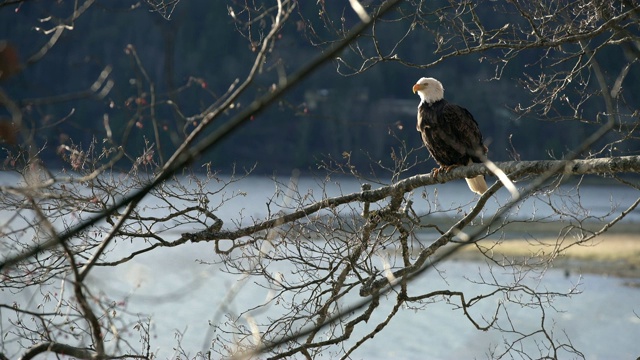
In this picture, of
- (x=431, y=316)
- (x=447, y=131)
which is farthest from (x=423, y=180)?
(x=431, y=316)

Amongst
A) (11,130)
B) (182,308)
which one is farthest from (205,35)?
(11,130)

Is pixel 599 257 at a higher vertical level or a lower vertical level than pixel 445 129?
higher

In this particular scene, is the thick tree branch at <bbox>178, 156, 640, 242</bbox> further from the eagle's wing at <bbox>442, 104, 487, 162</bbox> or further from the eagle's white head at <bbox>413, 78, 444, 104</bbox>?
the eagle's white head at <bbox>413, 78, 444, 104</bbox>

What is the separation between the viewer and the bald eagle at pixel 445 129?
220 inches

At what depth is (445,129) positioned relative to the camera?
575cm

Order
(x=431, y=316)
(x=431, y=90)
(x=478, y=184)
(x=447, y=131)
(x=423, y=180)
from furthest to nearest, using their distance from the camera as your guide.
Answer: (x=431, y=316)
(x=431, y=90)
(x=447, y=131)
(x=478, y=184)
(x=423, y=180)

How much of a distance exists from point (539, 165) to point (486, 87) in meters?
34.7

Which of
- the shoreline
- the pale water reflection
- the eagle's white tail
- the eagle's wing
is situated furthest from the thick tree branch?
the shoreline

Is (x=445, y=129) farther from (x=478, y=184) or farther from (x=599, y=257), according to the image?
(x=599, y=257)

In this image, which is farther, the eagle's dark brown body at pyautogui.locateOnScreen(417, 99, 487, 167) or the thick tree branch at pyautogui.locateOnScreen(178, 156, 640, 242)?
the eagle's dark brown body at pyautogui.locateOnScreen(417, 99, 487, 167)

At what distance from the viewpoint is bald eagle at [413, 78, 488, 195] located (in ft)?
18.3

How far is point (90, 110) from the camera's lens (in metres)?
27.8

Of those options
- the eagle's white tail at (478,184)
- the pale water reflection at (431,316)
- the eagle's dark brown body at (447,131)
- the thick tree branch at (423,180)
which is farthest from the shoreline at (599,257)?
the thick tree branch at (423,180)

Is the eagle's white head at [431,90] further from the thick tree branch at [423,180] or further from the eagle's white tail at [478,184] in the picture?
the thick tree branch at [423,180]
